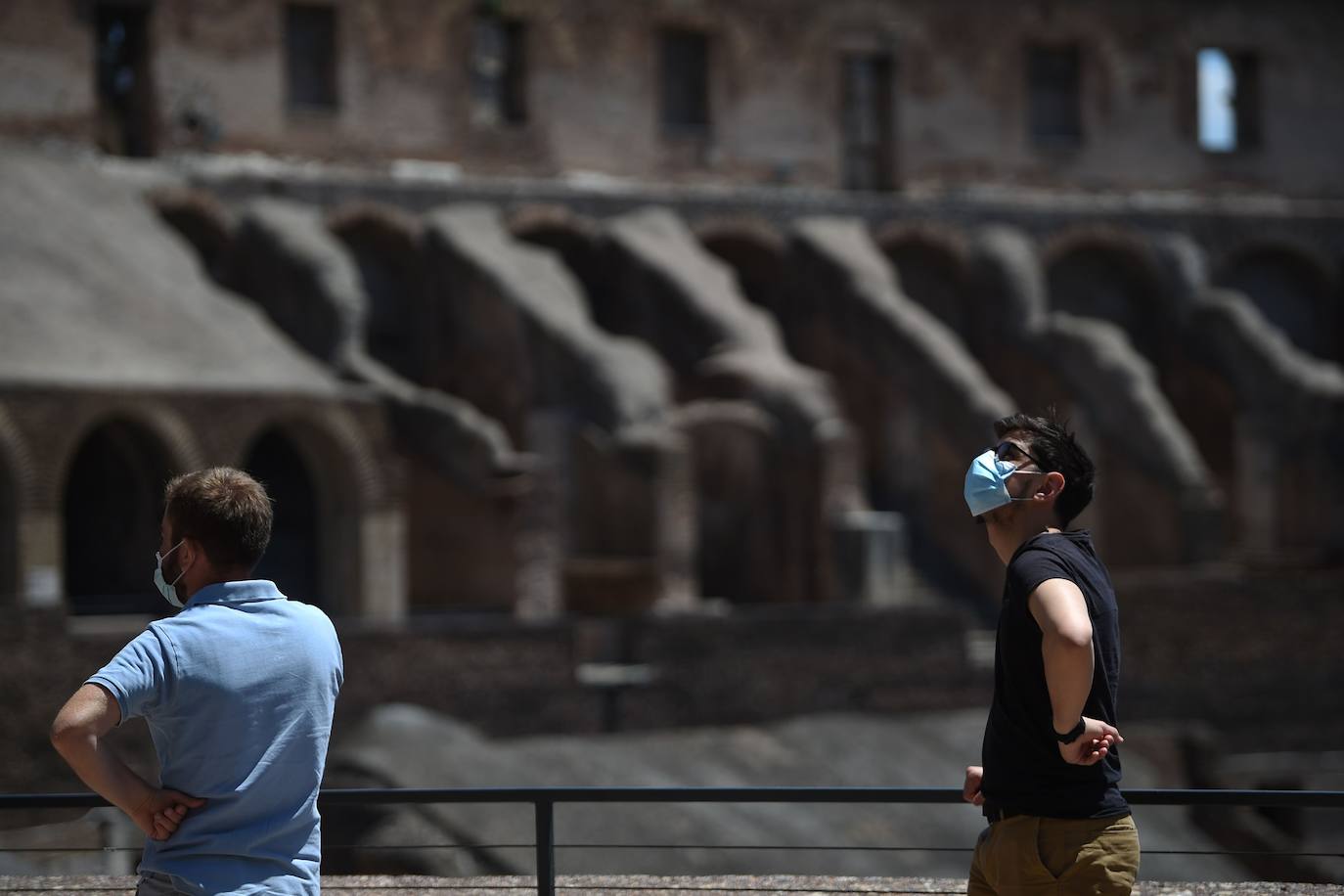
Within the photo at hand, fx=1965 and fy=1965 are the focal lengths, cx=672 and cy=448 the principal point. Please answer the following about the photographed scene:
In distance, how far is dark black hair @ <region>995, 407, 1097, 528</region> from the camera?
167 inches

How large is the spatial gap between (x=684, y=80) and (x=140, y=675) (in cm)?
2698

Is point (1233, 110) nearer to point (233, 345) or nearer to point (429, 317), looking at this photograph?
point (429, 317)

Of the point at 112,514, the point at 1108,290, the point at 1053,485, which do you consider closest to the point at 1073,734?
the point at 1053,485

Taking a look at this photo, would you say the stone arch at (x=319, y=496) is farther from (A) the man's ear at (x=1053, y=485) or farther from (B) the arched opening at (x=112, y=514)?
(A) the man's ear at (x=1053, y=485)

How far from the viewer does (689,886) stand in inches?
245

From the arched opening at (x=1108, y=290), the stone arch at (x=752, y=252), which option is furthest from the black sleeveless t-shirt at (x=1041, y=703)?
the arched opening at (x=1108, y=290)

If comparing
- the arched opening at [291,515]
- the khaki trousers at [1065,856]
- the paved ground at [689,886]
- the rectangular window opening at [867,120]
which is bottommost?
the arched opening at [291,515]

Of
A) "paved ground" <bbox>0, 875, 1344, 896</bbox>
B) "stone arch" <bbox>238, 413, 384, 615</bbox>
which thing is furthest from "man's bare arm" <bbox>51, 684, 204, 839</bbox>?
"stone arch" <bbox>238, 413, 384, 615</bbox>

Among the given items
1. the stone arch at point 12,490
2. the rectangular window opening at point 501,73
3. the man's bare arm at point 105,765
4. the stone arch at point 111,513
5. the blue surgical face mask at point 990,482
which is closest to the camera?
the man's bare arm at point 105,765

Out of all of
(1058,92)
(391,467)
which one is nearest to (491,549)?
(391,467)

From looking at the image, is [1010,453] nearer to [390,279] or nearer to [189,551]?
[189,551]

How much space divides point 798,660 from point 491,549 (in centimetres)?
363

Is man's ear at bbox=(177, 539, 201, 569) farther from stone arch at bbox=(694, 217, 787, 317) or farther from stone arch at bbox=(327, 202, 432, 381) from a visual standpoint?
stone arch at bbox=(694, 217, 787, 317)

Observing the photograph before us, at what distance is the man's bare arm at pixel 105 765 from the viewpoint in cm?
360
